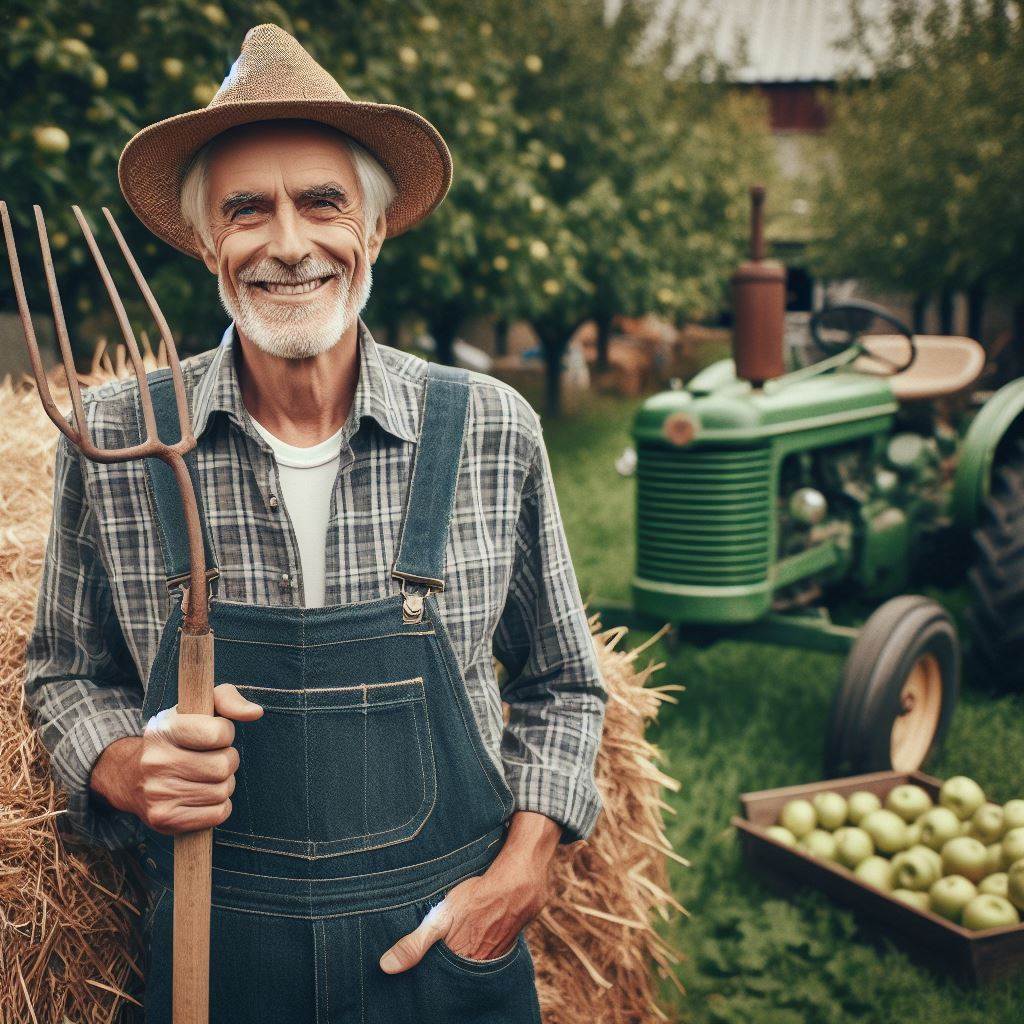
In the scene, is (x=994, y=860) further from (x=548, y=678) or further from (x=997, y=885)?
(x=548, y=678)

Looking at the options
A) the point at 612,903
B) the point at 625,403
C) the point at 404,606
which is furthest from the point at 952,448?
the point at 625,403

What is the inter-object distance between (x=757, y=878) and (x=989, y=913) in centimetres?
80

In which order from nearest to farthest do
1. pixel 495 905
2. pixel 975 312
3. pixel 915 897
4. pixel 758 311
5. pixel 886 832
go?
1. pixel 495 905
2. pixel 915 897
3. pixel 886 832
4. pixel 758 311
5. pixel 975 312

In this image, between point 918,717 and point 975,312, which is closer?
point 918,717

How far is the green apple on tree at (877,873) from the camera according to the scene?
11.7ft

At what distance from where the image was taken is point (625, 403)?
1864 cm

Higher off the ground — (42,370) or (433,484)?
(42,370)

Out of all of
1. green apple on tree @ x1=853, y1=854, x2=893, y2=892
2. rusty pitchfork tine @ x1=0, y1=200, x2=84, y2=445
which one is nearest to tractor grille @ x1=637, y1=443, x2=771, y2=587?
green apple on tree @ x1=853, y1=854, x2=893, y2=892

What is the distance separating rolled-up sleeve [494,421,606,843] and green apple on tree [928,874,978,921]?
6.25 ft

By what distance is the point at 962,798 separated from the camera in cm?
375

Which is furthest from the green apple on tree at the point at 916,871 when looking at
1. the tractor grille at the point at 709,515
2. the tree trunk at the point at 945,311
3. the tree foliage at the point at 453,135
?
the tree trunk at the point at 945,311

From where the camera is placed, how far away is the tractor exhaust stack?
4.50 m

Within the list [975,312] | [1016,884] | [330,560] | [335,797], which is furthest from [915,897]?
[975,312]

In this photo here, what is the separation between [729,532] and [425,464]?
3034 millimetres
